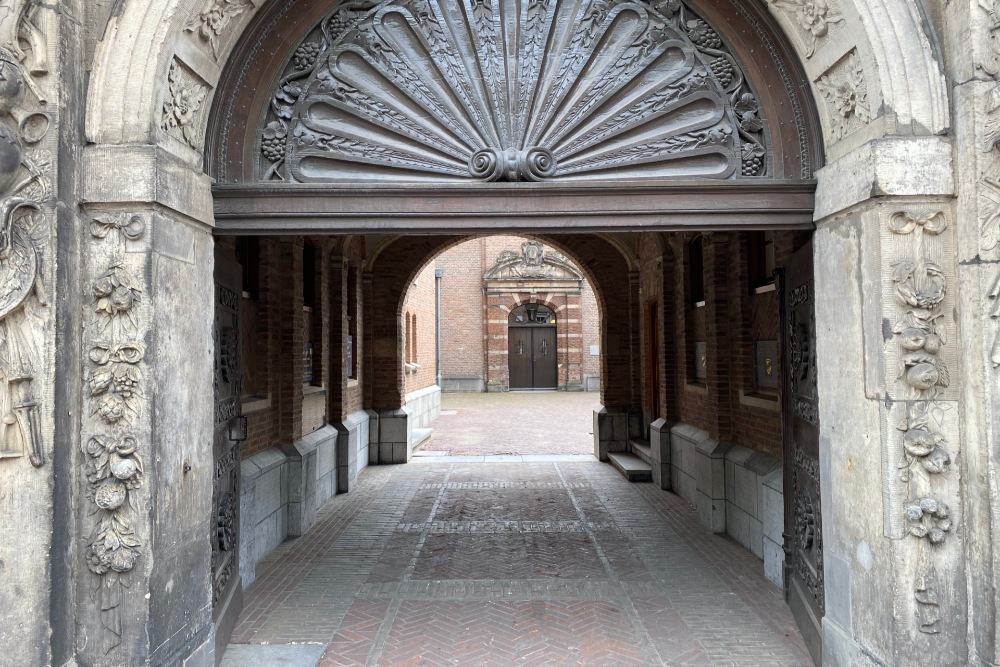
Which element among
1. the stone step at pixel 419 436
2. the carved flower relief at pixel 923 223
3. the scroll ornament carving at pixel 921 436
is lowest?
the stone step at pixel 419 436

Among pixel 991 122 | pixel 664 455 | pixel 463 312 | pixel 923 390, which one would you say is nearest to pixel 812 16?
pixel 991 122

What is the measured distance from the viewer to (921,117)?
3.07m

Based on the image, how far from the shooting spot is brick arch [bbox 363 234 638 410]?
467 inches

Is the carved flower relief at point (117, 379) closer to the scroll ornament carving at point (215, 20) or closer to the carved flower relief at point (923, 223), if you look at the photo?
the scroll ornament carving at point (215, 20)

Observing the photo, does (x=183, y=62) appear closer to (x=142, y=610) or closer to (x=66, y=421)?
(x=66, y=421)

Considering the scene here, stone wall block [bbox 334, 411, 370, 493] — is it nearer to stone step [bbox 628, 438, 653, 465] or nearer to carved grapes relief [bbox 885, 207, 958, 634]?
stone step [bbox 628, 438, 653, 465]

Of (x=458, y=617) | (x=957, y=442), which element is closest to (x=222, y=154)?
(x=458, y=617)

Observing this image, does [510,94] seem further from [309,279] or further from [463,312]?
[463,312]

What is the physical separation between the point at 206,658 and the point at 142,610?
2.24 ft

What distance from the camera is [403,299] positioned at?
1234 centimetres

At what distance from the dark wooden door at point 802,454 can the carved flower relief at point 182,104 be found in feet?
12.3

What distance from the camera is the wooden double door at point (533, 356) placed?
98.1 feet

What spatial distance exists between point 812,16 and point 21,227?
13.9 ft

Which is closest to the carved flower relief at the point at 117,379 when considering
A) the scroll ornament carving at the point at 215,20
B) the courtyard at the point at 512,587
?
the scroll ornament carving at the point at 215,20
